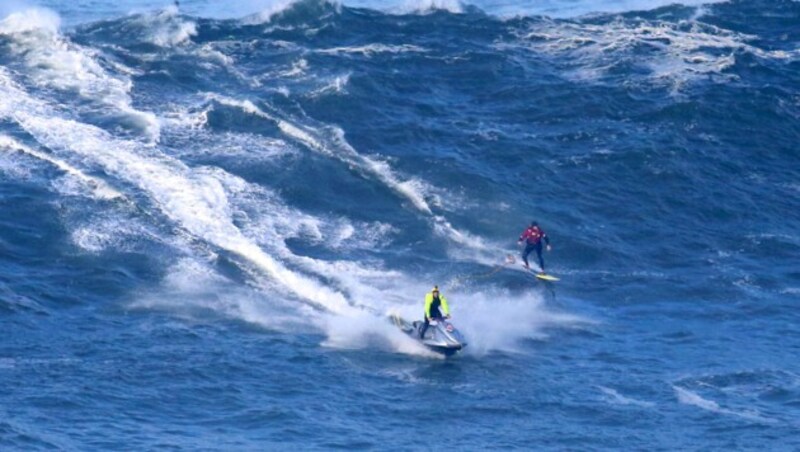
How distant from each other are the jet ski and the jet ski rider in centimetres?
16

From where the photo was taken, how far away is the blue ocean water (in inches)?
2281

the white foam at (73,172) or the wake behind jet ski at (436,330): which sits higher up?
the white foam at (73,172)

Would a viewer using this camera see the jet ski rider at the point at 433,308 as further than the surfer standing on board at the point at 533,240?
No

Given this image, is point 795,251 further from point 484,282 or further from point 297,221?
point 297,221

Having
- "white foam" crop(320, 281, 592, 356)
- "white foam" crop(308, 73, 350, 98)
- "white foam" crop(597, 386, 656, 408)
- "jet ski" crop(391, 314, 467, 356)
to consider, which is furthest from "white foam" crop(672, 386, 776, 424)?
"white foam" crop(308, 73, 350, 98)

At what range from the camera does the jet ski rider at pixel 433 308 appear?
6366cm

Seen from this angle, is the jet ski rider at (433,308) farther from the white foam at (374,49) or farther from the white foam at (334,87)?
the white foam at (374,49)

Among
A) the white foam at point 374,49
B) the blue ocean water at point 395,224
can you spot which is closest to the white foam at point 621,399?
the blue ocean water at point 395,224

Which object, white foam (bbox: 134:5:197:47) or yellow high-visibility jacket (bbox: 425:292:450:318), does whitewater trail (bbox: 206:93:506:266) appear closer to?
yellow high-visibility jacket (bbox: 425:292:450:318)

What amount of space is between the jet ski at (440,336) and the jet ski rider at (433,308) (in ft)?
0.53

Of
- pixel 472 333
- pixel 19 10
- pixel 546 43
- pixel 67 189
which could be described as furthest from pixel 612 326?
pixel 19 10

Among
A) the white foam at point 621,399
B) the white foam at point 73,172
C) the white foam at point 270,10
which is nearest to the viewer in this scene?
the white foam at point 621,399

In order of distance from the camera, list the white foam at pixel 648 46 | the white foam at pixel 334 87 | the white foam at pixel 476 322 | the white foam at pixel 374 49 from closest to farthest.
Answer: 1. the white foam at pixel 476 322
2. the white foam at pixel 334 87
3. the white foam at pixel 648 46
4. the white foam at pixel 374 49

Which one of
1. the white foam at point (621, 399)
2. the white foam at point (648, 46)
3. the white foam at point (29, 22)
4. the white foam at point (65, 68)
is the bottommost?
the white foam at point (621, 399)
